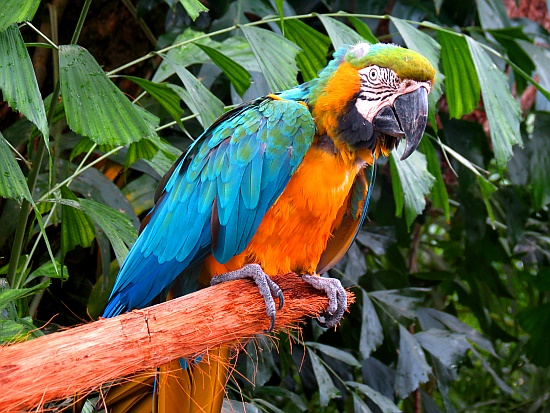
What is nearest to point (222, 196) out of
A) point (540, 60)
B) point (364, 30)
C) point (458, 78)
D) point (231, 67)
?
point (231, 67)

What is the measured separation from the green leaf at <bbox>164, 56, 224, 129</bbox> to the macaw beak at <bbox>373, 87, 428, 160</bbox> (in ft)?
1.18

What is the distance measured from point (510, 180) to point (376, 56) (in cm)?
117

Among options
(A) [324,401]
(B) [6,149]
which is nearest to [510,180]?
(A) [324,401]

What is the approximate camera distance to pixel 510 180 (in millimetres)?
2225

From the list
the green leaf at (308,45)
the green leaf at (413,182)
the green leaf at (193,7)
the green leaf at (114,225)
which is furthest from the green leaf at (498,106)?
the green leaf at (114,225)

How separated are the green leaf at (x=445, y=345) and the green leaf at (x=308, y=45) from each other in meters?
0.80

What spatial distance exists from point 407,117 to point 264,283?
1.24 feet

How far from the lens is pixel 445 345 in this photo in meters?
1.90

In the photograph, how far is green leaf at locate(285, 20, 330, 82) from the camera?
5.11 ft

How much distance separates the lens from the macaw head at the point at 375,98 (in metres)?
1.21

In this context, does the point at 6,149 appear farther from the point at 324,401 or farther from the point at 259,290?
the point at 324,401

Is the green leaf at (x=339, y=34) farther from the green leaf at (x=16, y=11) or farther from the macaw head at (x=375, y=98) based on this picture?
the green leaf at (x=16, y=11)

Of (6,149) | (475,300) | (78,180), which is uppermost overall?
(6,149)

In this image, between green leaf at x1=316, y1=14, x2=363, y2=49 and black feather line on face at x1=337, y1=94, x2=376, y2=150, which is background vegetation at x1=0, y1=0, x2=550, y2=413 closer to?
green leaf at x1=316, y1=14, x2=363, y2=49
